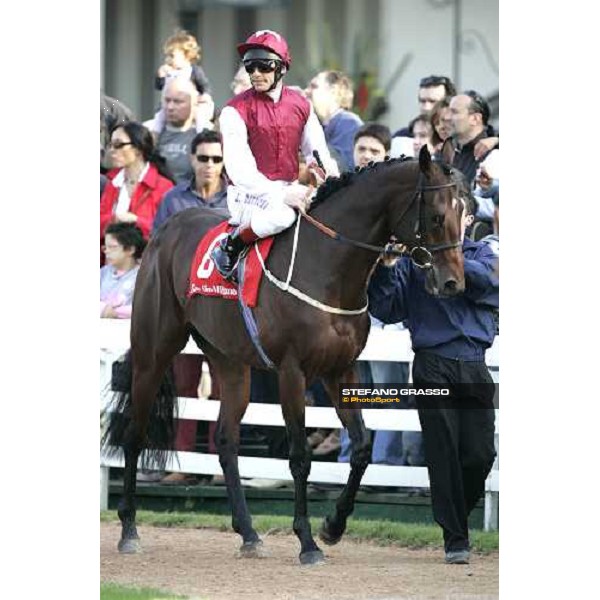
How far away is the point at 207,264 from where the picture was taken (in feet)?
29.9

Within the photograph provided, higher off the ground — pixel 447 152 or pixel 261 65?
pixel 261 65

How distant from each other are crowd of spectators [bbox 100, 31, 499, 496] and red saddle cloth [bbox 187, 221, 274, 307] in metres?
0.52

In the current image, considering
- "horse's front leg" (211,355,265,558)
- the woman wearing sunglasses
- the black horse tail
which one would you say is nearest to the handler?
"horse's front leg" (211,355,265,558)

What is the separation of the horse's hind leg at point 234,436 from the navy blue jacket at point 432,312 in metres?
0.98

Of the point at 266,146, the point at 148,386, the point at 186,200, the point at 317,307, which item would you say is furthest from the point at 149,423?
the point at 266,146

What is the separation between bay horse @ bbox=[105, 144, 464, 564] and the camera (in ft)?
27.0

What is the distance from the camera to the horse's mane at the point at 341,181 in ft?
27.9

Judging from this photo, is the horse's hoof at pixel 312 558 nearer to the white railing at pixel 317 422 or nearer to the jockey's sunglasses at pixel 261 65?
the white railing at pixel 317 422

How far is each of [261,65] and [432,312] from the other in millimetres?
1330

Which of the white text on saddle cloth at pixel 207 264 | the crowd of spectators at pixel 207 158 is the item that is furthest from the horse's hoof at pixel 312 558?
the white text on saddle cloth at pixel 207 264

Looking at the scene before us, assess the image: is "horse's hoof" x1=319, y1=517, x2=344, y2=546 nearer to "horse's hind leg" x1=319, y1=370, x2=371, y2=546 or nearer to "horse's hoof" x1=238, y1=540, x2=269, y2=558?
"horse's hind leg" x1=319, y1=370, x2=371, y2=546

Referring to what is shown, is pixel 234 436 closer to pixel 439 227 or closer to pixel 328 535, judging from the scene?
pixel 328 535
